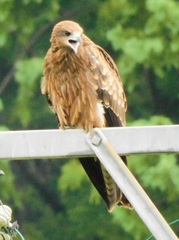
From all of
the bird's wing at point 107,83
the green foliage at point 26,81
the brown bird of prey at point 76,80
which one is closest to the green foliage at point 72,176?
the green foliage at point 26,81

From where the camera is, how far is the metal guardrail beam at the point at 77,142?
458cm

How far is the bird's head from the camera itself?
6.39 m

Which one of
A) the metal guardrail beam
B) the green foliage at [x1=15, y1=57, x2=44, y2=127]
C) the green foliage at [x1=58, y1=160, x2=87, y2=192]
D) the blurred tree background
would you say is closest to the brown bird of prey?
the metal guardrail beam

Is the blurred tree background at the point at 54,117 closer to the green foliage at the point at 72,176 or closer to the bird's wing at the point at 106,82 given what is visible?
the green foliage at the point at 72,176

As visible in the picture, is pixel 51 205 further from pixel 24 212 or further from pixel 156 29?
pixel 156 29

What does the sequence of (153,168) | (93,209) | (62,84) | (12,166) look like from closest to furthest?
(62,84) → (153,168) → (93,209) → (12,166)

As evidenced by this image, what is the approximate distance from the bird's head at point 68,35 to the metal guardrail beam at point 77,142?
171cm

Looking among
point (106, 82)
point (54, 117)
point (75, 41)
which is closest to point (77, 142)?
point (75, 41)

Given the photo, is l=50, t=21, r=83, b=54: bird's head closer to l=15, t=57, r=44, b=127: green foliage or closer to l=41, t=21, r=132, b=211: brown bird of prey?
l=41, t=21, r=132, b=211: brown bird of prey

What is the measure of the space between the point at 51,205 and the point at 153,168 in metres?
5.25

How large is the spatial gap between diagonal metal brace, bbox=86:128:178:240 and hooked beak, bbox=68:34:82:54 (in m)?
1.76

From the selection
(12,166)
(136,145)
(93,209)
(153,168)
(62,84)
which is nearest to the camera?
(136,145)

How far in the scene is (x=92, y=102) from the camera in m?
6.55

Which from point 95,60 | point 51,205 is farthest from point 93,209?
point 95,60
